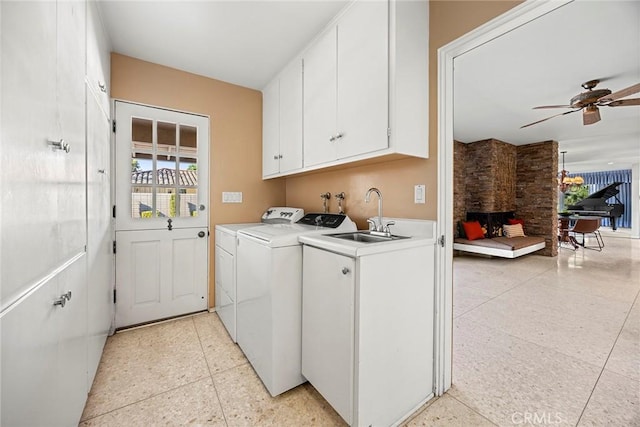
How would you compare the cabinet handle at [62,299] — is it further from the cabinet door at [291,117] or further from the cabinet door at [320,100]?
the cabinet door at [291,117]

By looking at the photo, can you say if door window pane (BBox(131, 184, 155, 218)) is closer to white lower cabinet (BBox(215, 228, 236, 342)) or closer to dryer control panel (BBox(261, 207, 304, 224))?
white lower cabinet (BBox(215, 228, 236, 342))

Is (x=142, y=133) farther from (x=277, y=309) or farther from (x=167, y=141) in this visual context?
(x=277, y=309)

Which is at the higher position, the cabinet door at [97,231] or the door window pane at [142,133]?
the door window pane at [142,133]

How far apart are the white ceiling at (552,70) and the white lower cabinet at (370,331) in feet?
7.58

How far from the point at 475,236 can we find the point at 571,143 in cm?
330

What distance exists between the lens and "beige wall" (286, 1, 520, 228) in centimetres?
141

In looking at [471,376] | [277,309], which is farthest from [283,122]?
[471,376]

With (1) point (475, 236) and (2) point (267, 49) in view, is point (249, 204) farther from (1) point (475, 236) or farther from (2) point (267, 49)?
(1) point (475, 236)

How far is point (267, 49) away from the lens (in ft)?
7.34

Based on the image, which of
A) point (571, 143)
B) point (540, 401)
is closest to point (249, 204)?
point (540, 401)

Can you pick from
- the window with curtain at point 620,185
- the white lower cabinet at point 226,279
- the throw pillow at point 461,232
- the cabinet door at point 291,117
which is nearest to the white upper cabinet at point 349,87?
the cabinet door at point 291,117

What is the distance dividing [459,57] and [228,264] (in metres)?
2.99

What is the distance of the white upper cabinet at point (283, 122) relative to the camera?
91.3 inches

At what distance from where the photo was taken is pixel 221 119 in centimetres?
280
